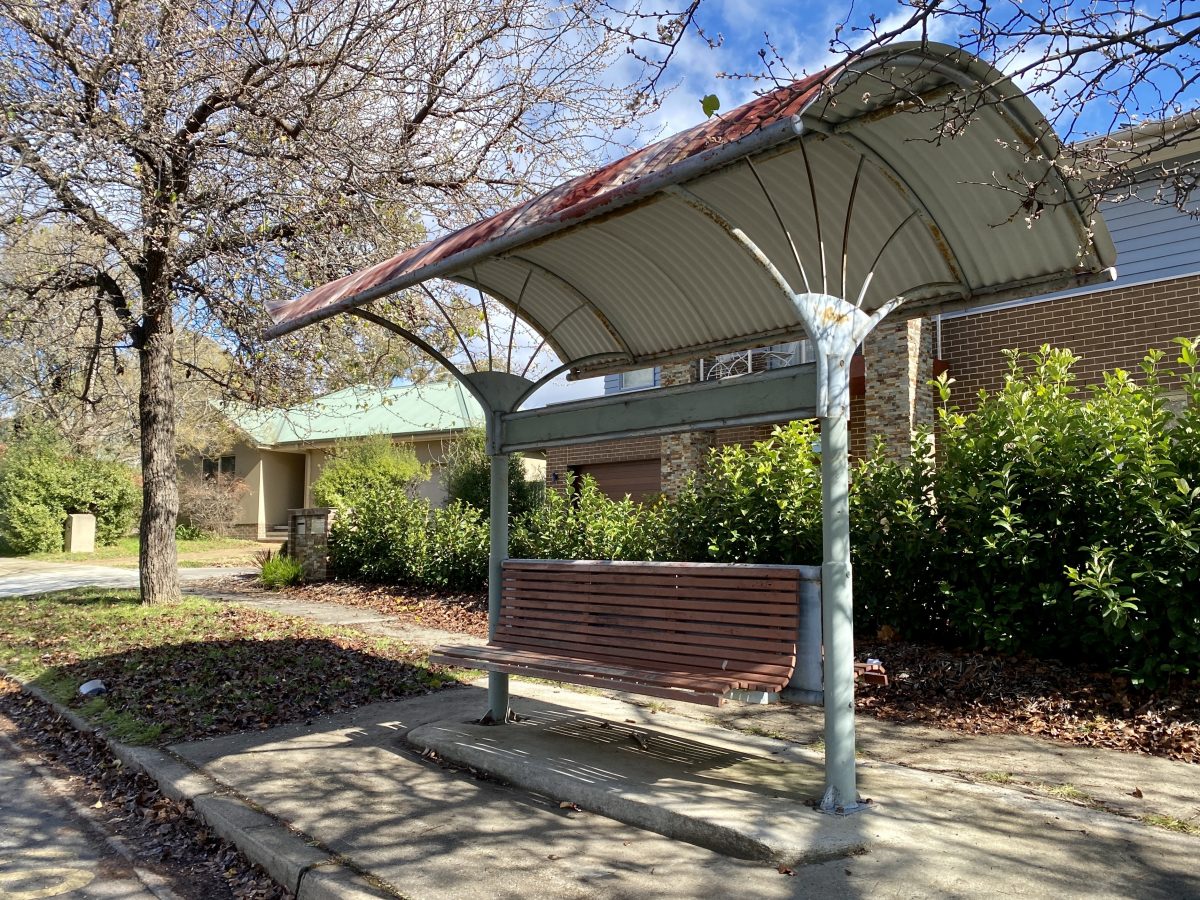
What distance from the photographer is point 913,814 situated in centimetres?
455

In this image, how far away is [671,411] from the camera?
569 cm

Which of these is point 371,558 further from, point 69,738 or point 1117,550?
point 1117,550

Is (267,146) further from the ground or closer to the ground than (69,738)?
further from the ground

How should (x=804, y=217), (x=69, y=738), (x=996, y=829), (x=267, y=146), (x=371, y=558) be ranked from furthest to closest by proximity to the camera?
1. (x=371, y=558)
2. (x=267, y=146)
3. (x=69, y=738)
4. (x=804, y=217)
5. (x=996, y=829)

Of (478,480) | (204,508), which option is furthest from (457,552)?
(204,508)

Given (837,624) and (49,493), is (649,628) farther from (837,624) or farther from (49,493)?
(49,493)

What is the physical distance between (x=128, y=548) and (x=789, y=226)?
26375mm

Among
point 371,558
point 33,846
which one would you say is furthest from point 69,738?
point 371,558

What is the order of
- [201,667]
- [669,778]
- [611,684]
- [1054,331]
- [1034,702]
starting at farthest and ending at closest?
[1054,331] → [201,667] → [1034,702] → [611,684] → [669,778]

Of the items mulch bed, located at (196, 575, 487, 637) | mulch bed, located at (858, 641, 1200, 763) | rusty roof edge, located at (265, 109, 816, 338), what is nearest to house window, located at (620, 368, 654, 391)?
mulch bed, located at (196, 575, 487, 637)

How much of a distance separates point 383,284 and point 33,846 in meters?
3.58

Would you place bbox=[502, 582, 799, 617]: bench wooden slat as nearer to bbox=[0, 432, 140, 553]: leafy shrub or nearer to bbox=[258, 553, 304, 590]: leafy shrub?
bbox=[258, 553, 304, 590]: leafy shrub

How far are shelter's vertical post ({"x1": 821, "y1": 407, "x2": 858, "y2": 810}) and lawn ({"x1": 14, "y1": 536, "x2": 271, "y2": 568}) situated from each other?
61.6 feet

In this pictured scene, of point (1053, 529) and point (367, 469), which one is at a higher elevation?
point (367, 469)
